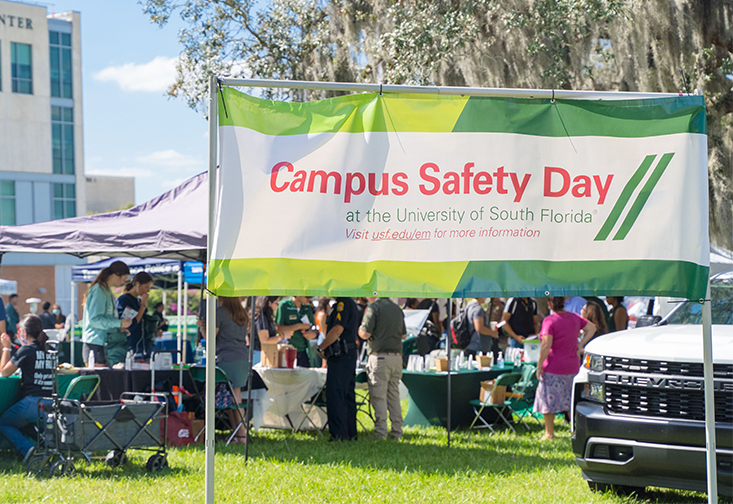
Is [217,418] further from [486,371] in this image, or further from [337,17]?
[337,17]

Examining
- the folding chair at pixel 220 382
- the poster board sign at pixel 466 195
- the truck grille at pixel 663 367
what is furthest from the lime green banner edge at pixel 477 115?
the folding chair at pixel 220 382

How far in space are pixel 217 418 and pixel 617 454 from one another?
5.06m

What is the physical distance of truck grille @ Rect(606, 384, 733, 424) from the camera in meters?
5.05

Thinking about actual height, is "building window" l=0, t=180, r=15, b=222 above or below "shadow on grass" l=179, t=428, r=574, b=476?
above

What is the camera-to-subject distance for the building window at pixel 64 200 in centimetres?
4500

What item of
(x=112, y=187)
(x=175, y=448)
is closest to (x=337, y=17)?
(x=175, y=448)

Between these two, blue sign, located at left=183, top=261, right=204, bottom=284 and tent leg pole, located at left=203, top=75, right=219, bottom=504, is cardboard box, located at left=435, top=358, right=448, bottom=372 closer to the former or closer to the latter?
tent leg pole, located at left=203, top=75, right=219, bottom=504

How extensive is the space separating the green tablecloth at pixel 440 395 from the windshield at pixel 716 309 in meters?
3.24

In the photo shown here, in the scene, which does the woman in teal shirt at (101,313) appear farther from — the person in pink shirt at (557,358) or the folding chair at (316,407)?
the person in pink shirt at (557,358)

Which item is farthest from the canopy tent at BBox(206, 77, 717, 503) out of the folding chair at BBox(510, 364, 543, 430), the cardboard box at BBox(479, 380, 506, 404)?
the folding chair at BBox(510, 364, 543, 430)

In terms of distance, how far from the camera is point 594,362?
5.78 meters

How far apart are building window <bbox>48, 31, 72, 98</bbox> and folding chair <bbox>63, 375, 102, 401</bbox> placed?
138 ft

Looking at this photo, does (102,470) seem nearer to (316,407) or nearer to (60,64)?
(316,407)

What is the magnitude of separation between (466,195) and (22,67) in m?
45.9
